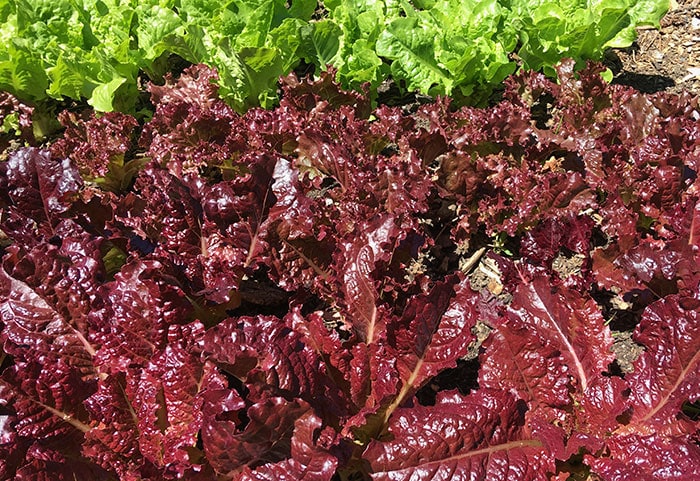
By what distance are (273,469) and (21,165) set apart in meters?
1.83

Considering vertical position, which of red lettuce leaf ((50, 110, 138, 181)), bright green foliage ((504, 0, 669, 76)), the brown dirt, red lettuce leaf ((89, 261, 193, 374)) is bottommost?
red lettuce leaf ((50, 110, 138, 181))

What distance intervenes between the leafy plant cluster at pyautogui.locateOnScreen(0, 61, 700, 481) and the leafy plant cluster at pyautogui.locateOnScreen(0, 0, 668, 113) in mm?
392

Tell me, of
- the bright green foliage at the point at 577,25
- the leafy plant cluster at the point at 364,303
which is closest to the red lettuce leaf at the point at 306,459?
the leafy plant cluster at the point at 364,303

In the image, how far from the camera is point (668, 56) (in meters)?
4.57

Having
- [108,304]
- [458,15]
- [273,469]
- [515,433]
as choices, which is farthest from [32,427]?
[458,15]

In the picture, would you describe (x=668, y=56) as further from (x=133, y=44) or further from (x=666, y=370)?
(x=133, y=44)

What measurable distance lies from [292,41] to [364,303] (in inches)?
82.4

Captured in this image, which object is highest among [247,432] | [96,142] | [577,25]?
[577,25]

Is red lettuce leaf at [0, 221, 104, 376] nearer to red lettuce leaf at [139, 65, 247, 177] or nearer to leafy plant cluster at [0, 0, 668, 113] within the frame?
red lettuce leaf at [139, 65, 247, 177]

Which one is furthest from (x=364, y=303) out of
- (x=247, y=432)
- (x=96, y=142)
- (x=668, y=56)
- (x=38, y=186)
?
(x=668, y=56)

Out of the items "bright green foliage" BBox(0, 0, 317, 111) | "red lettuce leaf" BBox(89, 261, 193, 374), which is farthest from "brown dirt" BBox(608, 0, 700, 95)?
"red lettuce leaf" BBox(89, 261, 193, 374)

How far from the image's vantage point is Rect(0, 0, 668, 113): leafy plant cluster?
159 inches

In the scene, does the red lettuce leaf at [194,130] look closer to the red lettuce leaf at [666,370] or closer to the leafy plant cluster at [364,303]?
the leafy plant cluster at [364,303]

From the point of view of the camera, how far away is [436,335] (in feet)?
8.36
